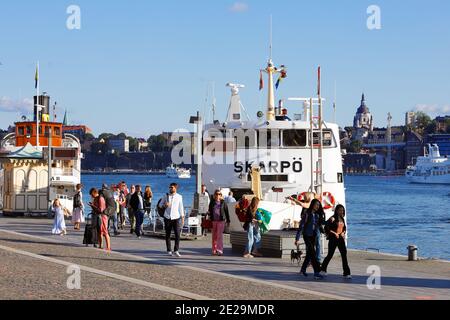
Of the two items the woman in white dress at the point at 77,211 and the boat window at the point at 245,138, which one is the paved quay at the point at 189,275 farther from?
the boat window at the point at 245,138

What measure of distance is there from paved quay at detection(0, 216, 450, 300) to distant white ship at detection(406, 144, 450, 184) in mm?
171762

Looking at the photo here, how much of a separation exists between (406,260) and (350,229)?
32025 millimetres

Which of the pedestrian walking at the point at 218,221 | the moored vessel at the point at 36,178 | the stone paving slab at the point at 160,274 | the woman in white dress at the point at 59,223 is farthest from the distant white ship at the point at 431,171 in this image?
the stone paving slab at the point at 160,274

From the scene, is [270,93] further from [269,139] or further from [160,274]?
[160,274]

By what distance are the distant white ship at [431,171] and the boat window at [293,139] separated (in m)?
164

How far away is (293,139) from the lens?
2903 cm

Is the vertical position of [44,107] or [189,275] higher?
[44,107]

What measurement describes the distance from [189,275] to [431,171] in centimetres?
18112

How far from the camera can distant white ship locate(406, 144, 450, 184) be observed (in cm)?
18750

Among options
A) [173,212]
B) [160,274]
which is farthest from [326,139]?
[160,274]

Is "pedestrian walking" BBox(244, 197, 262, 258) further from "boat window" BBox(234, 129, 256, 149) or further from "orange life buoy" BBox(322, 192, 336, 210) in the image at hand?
"boat window" BBox(234, 129, 256, 149)

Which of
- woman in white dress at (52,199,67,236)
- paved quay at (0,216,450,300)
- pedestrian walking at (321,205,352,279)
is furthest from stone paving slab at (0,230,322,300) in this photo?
woman in white dress at (52,199,67,236)
